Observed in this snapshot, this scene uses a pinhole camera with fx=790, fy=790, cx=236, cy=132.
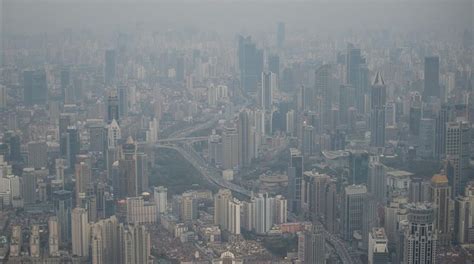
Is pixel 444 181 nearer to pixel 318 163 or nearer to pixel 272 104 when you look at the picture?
pixel 318 163

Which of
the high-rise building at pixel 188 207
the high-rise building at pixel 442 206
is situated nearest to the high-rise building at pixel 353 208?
the high-rise building at pixel 442 206

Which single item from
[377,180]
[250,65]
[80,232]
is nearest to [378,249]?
[377,180]

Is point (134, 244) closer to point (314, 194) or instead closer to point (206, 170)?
point (314, 194)

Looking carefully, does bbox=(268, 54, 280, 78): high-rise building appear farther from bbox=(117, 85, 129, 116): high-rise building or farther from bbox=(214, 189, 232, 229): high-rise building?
bbox=(214, 189, 232, 229): high-rise building

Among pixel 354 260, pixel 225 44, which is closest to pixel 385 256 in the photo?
pixel 354 260

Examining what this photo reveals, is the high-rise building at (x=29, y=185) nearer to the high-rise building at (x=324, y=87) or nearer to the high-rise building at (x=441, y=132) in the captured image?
the high-rise building at (x=324, y=87)

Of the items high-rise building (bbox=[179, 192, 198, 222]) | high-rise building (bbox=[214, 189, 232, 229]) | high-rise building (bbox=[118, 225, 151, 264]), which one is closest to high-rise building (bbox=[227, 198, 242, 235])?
high-rise building (bbox=[214, 189, 232, 229])
